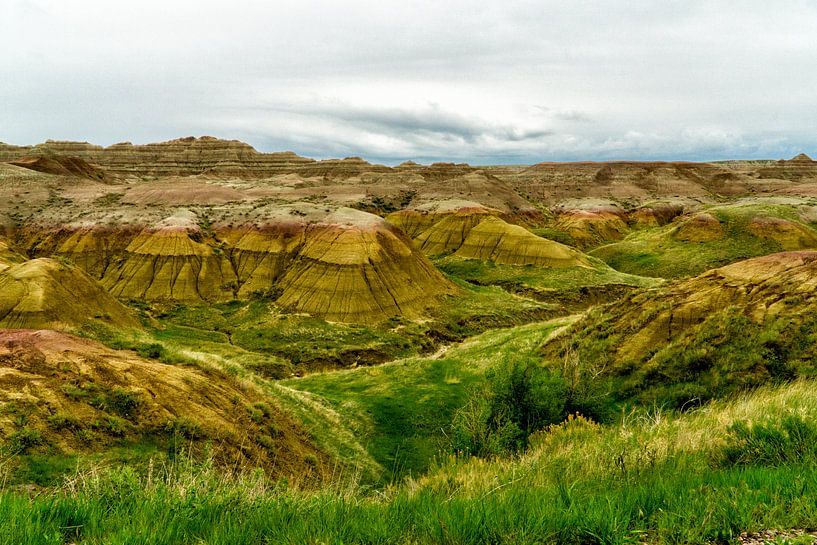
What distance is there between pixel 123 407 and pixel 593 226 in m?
114

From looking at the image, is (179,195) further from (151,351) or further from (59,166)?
(151,351)

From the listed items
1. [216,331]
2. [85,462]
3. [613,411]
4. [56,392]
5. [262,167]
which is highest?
[262,167]

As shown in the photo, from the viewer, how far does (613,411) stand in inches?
606

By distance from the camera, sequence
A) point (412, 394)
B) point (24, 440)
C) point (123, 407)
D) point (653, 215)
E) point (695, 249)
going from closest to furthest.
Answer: point (24, 440) → point (123, 407) → point (412, 394) → point (695, 249) → point (653, 215)

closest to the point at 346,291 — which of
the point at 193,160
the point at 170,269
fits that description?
the point at 170,269

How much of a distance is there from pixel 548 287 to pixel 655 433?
66408 mm

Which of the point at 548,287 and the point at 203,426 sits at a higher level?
the point at 203,426

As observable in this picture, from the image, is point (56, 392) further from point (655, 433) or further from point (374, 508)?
point (655, 433)

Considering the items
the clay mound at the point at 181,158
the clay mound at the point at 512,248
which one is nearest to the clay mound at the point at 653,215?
the clay mound at the point at 512,248

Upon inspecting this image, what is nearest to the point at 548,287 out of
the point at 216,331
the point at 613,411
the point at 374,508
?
the point at 216,331

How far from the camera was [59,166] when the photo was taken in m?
113

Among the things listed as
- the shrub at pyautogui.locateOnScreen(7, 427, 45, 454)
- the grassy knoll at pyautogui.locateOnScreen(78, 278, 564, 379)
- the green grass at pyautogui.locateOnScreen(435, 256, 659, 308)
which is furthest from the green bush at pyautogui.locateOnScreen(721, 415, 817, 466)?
the green grass at pyautogui.locateOnScreen(435, 256, 659, 308)

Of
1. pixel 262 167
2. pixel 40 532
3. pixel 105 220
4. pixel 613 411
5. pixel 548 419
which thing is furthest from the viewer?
pixel 262 167

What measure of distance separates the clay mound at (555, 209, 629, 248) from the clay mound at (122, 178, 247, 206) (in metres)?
78.3
